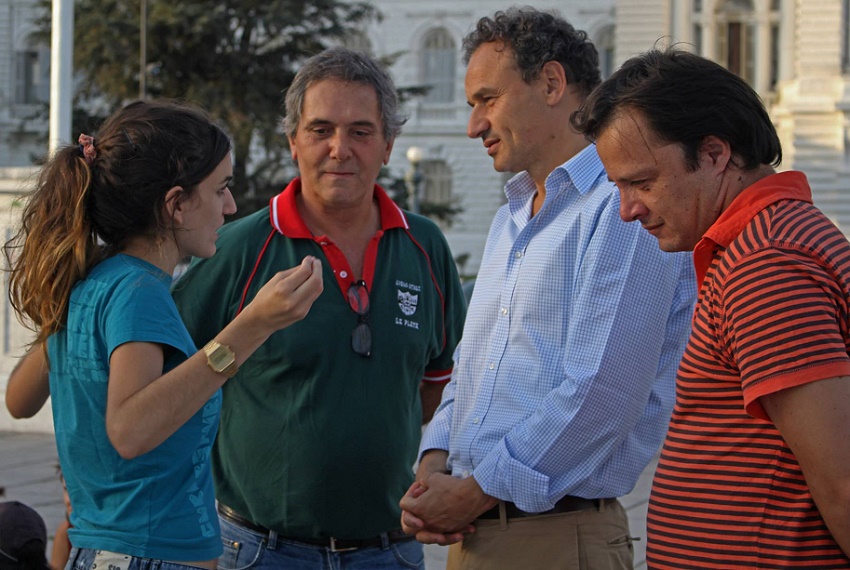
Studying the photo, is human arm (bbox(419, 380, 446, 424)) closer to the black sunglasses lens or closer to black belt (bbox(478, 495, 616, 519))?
the black sunglasses lens

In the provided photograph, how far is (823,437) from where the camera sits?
206 centimetres

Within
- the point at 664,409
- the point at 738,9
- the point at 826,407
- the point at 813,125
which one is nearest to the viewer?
the point at 826,407

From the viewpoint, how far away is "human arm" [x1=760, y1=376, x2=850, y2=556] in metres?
2.05

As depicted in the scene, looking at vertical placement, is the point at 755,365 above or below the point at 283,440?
above

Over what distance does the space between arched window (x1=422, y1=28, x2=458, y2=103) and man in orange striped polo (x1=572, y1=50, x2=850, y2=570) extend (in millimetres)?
46197

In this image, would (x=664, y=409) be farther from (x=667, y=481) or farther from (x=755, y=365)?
(x=755, y=365)

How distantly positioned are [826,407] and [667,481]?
45 centimetres

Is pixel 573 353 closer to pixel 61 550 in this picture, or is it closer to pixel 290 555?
pixel 290 555

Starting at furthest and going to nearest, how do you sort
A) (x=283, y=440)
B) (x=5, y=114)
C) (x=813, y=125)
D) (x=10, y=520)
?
(x=5, y=114) < (x=813, y=125) < (x=283, y=440) < (x=10, y=520)

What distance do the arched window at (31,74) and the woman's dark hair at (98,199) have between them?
47.6m

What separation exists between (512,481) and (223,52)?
23.0 meters

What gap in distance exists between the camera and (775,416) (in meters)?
2.13

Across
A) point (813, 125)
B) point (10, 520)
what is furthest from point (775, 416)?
point (813, 125)

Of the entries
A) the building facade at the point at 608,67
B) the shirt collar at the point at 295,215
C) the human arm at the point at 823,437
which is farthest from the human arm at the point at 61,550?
the building facade at the point at 608,67
